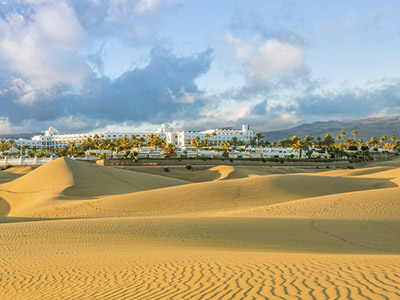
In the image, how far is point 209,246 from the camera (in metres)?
13.1

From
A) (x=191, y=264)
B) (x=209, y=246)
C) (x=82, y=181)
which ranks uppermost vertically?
(x=191, y=264)

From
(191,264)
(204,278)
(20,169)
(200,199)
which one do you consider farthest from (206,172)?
(204,278)

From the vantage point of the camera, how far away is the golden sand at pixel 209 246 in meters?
6.65

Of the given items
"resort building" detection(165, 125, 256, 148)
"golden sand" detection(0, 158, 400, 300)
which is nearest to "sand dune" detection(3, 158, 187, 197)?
"golden sand" detection(0, 158, 400, 300)

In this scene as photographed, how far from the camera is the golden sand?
6652 millimetres

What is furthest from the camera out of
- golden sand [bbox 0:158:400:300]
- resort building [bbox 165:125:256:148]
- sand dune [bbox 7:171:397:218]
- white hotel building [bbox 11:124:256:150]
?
white hotel building [bbox 11:124:256:150]

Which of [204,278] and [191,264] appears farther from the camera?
[191,264]

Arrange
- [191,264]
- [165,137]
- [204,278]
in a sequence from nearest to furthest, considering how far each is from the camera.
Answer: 1. [204,278]
2. [191,264]
3. [165,137]

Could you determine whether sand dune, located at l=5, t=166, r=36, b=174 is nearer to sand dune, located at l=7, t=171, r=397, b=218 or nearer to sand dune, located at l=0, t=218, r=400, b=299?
sand dune, located at l=7, t=171, r=397, b=218

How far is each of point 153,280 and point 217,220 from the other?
35.4ft

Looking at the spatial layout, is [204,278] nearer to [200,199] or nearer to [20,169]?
[200,199]

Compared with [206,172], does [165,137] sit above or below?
above

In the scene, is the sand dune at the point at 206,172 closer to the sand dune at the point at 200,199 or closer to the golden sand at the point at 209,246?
the sand dune at the point at 200,199

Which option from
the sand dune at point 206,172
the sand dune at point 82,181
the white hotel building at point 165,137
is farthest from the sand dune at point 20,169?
the white hotel building at point 165,137
